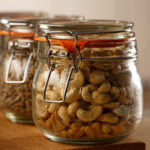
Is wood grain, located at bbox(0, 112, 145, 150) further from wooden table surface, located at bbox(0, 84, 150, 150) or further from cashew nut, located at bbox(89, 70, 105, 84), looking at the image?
cashew nut, located at bbox(89, 70, 105, 84)

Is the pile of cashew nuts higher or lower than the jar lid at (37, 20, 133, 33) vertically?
lower

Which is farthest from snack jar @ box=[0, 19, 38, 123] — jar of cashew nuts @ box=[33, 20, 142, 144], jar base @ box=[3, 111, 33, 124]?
jar of cashew nuts @ box=[33, 20, 142, 144]

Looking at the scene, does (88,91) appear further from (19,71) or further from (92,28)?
(19,71)

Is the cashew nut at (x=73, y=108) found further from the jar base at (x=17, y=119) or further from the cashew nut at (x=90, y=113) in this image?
the jar base at (x=17, y=119)

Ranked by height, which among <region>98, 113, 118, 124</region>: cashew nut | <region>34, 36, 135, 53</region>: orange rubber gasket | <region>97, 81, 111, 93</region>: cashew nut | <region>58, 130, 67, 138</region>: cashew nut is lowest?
<region>58, 130, 67, 138</region>: cashew nut

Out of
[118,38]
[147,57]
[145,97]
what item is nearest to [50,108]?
[118,38]

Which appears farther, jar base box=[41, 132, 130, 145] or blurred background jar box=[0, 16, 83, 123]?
blurred background jar box=[0, 16, 83, 123]
